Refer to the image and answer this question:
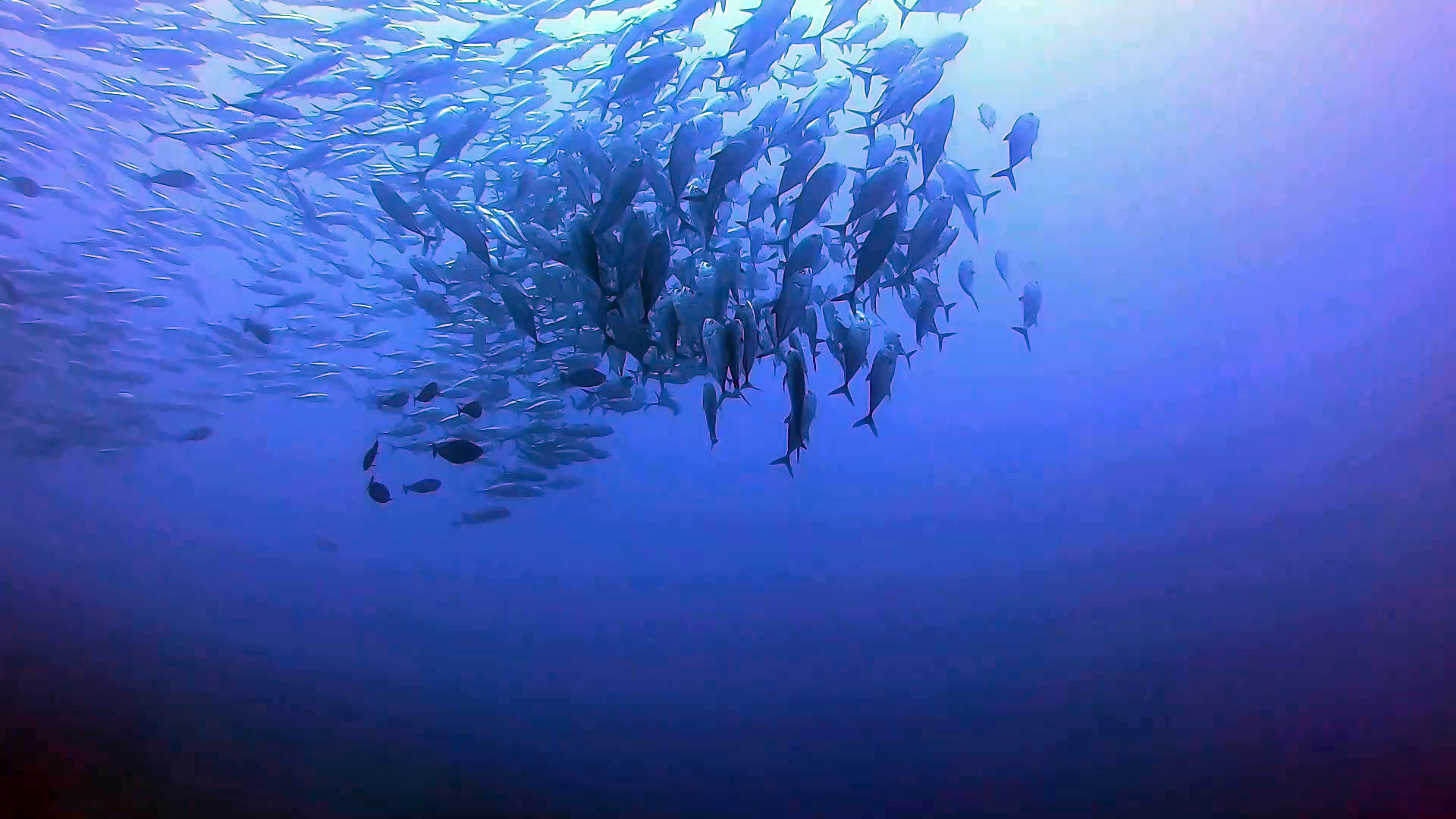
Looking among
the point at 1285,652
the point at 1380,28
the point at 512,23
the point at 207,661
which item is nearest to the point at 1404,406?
the point at 1285,652

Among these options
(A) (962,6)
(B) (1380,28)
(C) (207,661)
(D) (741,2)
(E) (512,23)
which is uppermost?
(B) (1380,28)

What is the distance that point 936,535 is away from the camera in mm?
5801

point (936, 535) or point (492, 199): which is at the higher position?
point (936, 535)

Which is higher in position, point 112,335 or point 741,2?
point 741,2

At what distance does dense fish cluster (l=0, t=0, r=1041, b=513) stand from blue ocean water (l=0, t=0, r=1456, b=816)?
93 millimetres

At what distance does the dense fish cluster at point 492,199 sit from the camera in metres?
1.91

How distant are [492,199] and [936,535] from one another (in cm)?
428

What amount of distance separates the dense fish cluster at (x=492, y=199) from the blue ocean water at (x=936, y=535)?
9cm

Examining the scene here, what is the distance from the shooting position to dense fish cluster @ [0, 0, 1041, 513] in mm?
1909

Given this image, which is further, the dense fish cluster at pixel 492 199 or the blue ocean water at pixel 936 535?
the blue ocean water at pixel 936 535

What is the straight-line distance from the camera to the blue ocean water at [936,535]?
3766 mm

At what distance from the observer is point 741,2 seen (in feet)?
9.62

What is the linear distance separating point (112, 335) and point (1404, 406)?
763 cm

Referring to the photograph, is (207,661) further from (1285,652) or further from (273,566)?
(1285,652)
